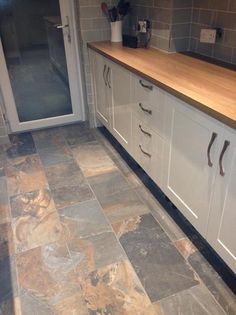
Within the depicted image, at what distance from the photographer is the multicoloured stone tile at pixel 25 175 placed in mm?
2258

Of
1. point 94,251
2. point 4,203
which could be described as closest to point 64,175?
point 4,203

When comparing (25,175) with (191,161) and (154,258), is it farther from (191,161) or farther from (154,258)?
(191,161)

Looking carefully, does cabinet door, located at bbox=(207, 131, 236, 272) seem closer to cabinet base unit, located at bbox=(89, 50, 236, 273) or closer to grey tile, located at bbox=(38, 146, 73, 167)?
cabinet base unit, located at bbox=(89, 50, 236, 273)

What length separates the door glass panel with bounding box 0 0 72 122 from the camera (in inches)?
106

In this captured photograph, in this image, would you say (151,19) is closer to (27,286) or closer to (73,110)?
(73,110)

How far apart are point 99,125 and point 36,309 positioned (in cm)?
215

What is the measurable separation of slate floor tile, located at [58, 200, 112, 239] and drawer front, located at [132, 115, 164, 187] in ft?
1.52

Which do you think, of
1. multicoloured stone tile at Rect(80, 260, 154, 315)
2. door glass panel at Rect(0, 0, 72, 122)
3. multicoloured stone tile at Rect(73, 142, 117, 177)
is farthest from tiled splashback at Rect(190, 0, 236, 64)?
multicoloured stone tile at Rect(80, 260, 154, 315)

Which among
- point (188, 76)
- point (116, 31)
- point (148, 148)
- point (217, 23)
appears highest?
point (217, 23)

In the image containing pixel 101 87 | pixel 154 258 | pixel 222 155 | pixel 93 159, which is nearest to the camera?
pixel 222 155

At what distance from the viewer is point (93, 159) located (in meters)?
2.61

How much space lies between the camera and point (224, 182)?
50.0 inches

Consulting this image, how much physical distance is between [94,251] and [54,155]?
1.25 meters

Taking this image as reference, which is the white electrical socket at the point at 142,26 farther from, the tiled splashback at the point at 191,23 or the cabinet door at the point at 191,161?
the cabinet door at the point at 191,161
